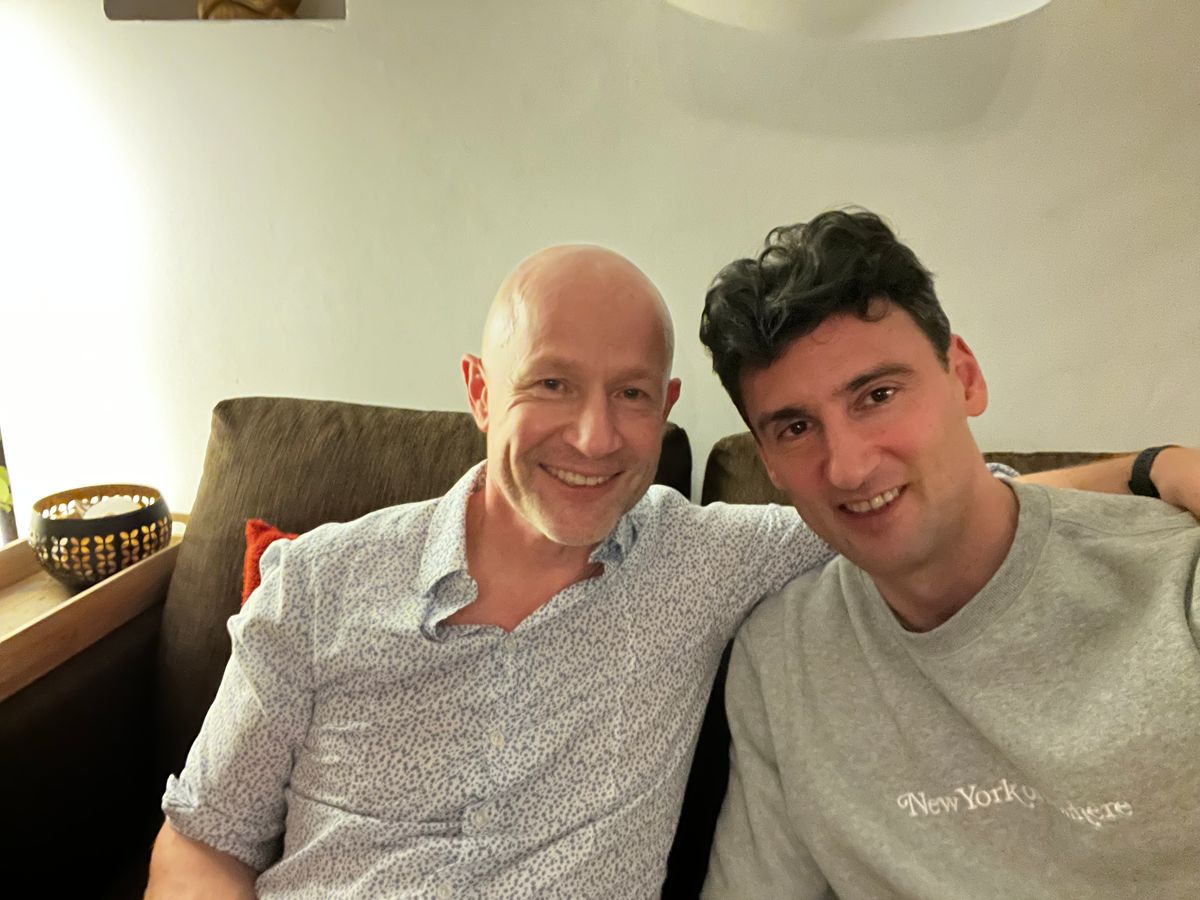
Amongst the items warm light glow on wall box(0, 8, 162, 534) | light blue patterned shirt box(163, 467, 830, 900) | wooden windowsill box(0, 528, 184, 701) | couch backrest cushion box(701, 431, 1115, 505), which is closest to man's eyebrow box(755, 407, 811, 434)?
light blue patterned shirt box(163, 467, 830, 900)

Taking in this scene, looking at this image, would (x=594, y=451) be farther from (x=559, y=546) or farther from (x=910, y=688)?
(x=910, y=688)

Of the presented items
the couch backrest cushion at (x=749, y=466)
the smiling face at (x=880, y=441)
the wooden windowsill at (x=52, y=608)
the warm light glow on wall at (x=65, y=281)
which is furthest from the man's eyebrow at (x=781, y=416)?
the warm light glow on wall at (x=65, y=281)

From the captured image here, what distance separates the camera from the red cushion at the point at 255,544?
4.40ft

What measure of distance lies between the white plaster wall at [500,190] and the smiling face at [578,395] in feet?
1.95

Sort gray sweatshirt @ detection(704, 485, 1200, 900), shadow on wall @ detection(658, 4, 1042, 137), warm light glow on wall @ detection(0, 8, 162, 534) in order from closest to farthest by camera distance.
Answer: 1. gray sweatshirt @ detection(704, 485, 1200, 900)
2. shadow on wall @ detection(658, 4, 1042, 137)
3. warm light glow on wall @ detection(0, 8, 162, 534)

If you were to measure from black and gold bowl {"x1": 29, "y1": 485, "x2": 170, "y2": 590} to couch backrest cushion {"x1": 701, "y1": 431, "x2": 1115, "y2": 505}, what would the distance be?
A: 1.14 meters

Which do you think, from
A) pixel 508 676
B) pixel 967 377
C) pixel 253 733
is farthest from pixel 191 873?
pixel 967 377

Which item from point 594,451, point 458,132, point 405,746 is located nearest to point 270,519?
point 405,746

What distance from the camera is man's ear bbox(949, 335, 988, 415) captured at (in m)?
1.03

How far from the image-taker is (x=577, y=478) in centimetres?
110

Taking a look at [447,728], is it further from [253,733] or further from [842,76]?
[842,76]

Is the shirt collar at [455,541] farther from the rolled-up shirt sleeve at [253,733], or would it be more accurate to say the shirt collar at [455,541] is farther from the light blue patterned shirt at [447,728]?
the rolled-up shirt sleeve at [253,733]

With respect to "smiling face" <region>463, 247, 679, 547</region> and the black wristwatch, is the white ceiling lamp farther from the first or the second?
the black wristwatch

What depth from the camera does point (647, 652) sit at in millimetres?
1097
